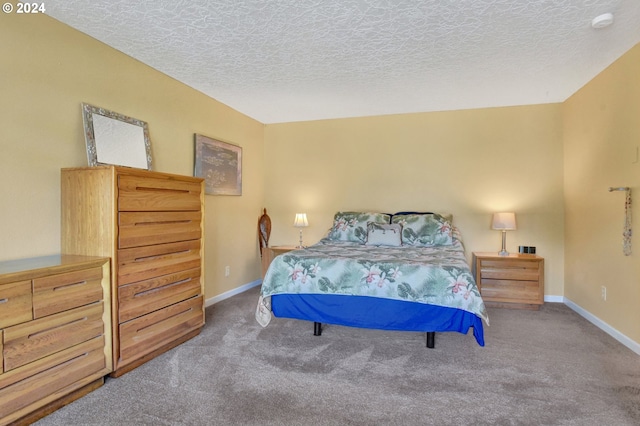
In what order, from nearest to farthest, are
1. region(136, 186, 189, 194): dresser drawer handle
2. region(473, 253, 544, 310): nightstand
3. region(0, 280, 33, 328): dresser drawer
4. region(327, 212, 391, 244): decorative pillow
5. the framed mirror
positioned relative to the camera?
1. region(0, 280, 33, 328): dresser drawer
2. region(136, 186, 189, 194): dresser drawer handle
3. the framed mirror
4. region(473, 253, 544, 310): nightstand
5. region(327, 212, 391, 244): decorative pillow

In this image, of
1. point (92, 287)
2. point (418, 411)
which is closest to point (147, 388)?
point (92, 287)

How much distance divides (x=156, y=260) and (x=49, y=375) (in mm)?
905

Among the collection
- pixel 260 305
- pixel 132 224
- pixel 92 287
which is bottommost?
pixel 260 305

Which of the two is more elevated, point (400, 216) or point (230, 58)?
point (230, 58)

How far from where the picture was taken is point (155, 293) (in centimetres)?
252

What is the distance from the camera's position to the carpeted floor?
1.82 metres

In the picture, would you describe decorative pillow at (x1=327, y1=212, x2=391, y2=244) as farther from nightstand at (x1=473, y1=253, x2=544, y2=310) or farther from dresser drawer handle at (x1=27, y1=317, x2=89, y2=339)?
dresser drawer handle at (x1=27, y1=317, x2=89, y2=339)

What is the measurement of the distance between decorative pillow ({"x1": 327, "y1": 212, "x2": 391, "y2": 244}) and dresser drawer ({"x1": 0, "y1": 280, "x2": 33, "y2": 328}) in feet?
9.64

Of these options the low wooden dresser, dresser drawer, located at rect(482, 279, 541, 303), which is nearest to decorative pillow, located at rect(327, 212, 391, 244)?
dresser drawer, located at rect(482, 279, 541, 303)

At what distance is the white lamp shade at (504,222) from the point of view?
12.8 feet

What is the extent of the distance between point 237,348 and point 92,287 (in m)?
1.13

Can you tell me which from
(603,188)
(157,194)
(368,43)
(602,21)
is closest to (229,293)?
(157,194)

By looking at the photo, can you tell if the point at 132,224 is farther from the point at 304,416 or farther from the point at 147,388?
the point at 304,416

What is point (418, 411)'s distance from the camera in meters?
1.86
